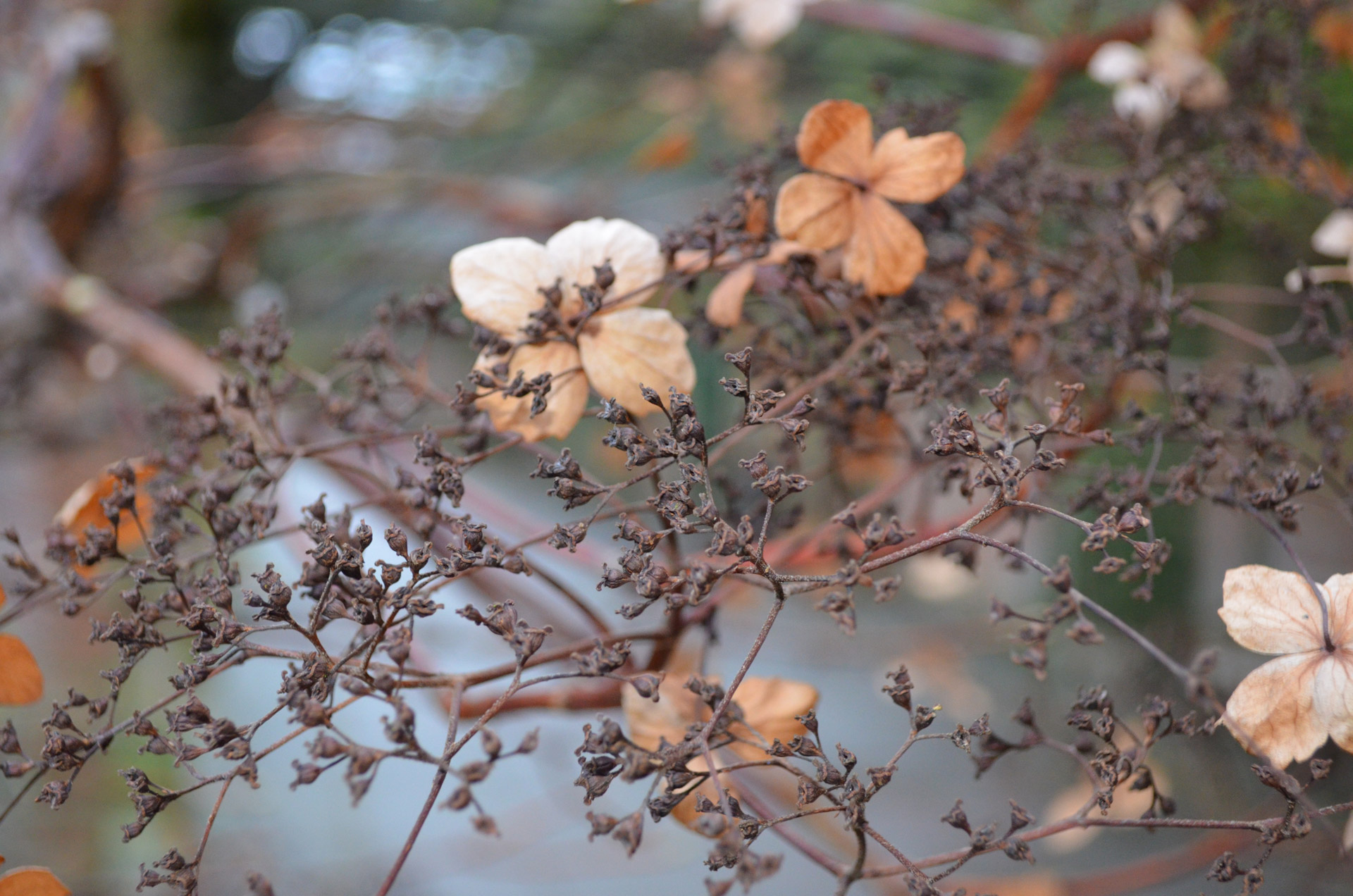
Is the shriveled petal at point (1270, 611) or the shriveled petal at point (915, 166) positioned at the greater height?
the shriveled petal at point (915, 166)

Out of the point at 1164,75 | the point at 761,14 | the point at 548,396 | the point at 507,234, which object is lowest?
the point at 548,396

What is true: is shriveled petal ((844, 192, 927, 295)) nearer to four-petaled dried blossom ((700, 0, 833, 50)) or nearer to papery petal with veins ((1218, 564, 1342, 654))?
Answer: papery petal with veins ((1218, 564, 1342, 654))

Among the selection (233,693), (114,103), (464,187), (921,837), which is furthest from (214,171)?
(921,837)

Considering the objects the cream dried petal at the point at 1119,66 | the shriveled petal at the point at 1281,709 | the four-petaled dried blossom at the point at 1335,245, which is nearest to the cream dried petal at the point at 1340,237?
the four-petaled dried blossom at the point at 1335,245

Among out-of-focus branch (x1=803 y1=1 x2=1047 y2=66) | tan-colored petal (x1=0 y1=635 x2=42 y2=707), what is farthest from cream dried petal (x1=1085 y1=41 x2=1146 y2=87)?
tan-colored petal (x1=0 y1=635 x2=42 y2=707)

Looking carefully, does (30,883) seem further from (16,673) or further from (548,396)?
(548,396)

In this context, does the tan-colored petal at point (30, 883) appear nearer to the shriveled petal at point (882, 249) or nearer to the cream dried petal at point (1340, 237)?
the shriveled petal at point (882, 249)

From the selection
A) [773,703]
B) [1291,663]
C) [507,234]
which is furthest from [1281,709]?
[507,234]
